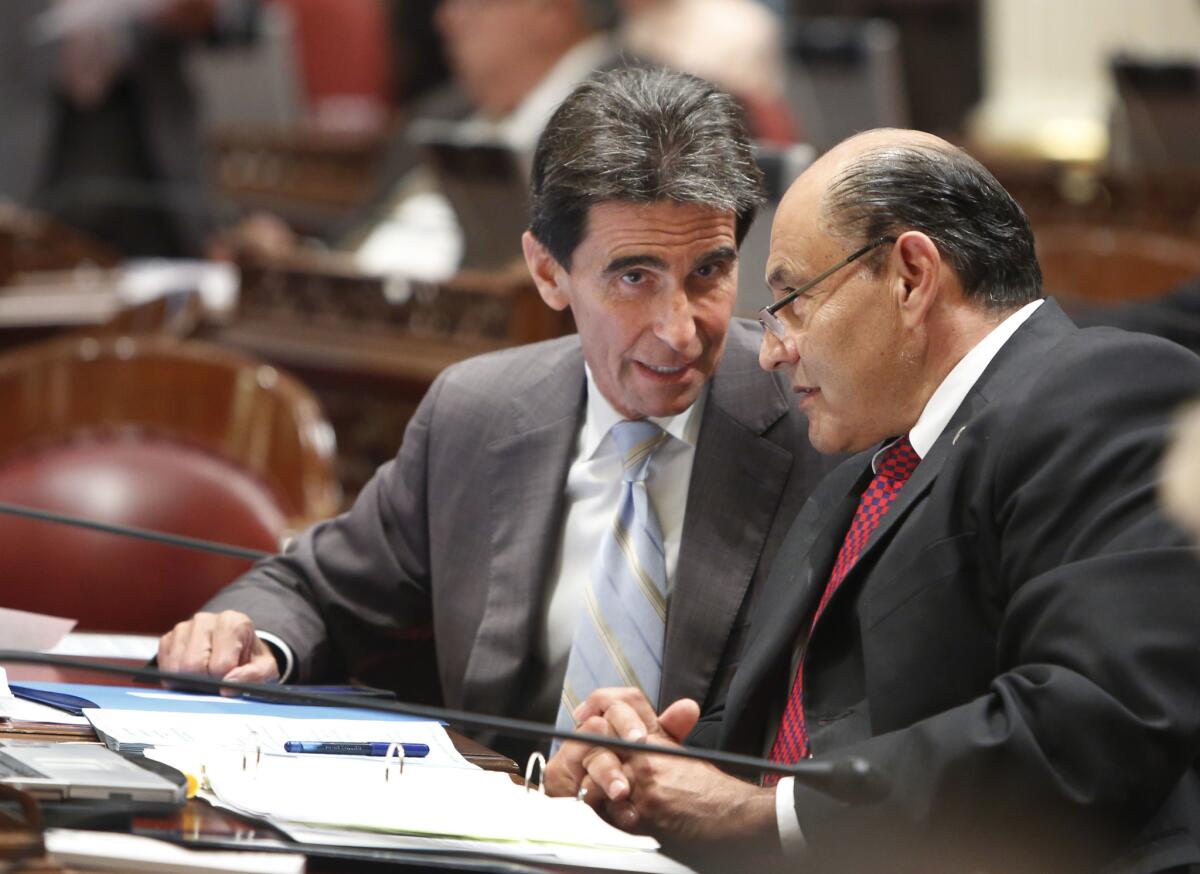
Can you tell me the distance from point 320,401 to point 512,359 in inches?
64.3

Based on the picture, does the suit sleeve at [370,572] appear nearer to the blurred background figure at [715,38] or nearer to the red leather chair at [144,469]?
the red leather chair at [144,469]

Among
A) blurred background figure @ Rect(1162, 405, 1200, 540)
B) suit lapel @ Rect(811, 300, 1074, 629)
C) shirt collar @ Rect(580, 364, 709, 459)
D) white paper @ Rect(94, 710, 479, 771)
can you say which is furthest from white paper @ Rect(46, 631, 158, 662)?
blurred background figure @ Rect(1162, 405, 1200, 540)

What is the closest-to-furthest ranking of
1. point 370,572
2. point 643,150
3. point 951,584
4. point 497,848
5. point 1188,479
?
point 1188,479 < point 497,848 < point 951,584 < point 643,150 < point 370,572

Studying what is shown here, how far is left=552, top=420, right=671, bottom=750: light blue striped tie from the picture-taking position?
2.00 m

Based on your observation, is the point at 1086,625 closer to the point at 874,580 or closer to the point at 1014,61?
the point at 874,580

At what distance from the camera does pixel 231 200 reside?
6.49m

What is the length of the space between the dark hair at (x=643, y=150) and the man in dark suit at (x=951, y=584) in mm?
221

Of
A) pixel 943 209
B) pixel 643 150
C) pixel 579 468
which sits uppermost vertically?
pixel 643 150

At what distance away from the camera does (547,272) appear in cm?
217

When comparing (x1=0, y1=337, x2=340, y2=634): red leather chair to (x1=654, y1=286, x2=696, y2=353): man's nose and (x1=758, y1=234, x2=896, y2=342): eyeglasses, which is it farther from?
(x1=758, y1=234, x2=896, y2=342): eyeglasses

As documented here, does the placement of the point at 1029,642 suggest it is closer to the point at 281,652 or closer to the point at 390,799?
the point at 390,799

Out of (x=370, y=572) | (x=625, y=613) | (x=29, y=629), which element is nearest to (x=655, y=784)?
(x=625, y=613)

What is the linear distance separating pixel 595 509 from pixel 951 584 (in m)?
0.65

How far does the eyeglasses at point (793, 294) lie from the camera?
1683 mm
